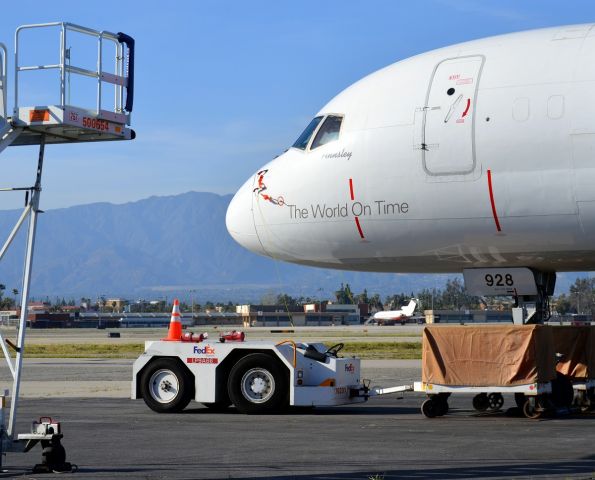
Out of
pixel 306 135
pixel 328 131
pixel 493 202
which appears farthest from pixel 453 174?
pixel 306 135

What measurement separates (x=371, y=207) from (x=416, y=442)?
472 centimetres

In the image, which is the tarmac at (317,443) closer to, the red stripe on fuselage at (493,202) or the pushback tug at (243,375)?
the pushback tug at (243,375)

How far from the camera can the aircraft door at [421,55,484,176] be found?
17.8 metres

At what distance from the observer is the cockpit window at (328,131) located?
65.4 feet

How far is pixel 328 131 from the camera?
20062 millimetres

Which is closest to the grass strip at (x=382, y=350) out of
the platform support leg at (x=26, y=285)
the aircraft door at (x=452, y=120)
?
the aircraft door at (x=452, y=120)

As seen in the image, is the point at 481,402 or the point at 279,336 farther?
the point at 279,336

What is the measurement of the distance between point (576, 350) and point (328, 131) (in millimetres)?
5991

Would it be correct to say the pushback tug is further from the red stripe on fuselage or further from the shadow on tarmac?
the shadow on tarmac

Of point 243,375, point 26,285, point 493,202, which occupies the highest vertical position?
point 493,202

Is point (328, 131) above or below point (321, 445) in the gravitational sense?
above

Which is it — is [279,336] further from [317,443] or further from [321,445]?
[321,445]

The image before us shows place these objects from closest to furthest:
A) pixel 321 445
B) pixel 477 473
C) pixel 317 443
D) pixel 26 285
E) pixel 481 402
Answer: pixel 477 473 < pixel 26 285 < pixel 321 445 < pixel 317 443 < pixel 481 402

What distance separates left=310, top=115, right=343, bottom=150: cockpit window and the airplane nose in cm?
152
